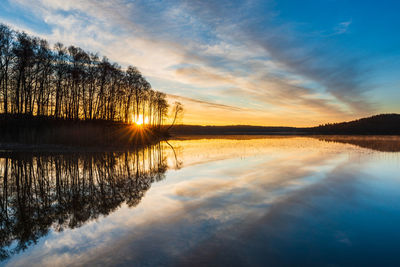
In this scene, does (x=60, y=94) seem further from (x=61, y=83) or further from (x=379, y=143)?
(x=379, y=143)

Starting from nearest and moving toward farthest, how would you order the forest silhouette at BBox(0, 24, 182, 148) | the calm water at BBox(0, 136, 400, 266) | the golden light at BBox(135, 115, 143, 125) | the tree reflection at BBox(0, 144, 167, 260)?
the calm water at BBox(0, 136, 400, 266)
the tree reflection at BBox(0, 144, 167, 260)
the forest silhouette at BBox(0, 24, 182, 148)
the golden light at BBox(135, 115, 143, 125)

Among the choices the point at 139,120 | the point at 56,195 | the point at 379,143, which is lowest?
the point at 56,195

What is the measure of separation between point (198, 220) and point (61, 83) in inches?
1588

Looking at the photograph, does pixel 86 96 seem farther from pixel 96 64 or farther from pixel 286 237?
pixel 286 237

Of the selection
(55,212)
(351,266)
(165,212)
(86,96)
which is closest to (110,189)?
(55,212)

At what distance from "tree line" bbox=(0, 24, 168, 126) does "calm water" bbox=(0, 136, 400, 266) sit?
25580 mm

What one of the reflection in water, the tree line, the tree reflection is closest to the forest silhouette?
the tree line

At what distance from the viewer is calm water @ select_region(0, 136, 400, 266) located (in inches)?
197

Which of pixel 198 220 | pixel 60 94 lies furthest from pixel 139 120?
pixel 198 220

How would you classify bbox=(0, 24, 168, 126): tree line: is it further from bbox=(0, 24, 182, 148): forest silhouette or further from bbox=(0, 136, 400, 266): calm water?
bbox=(0, 136, 400, 266): calm water

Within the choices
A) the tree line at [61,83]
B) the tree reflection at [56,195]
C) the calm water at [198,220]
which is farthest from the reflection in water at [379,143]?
the tree line at [61,83]

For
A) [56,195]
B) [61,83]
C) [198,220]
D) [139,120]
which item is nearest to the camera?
[198,220]

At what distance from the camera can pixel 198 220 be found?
7.11 metres

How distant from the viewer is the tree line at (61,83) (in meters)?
31.0
